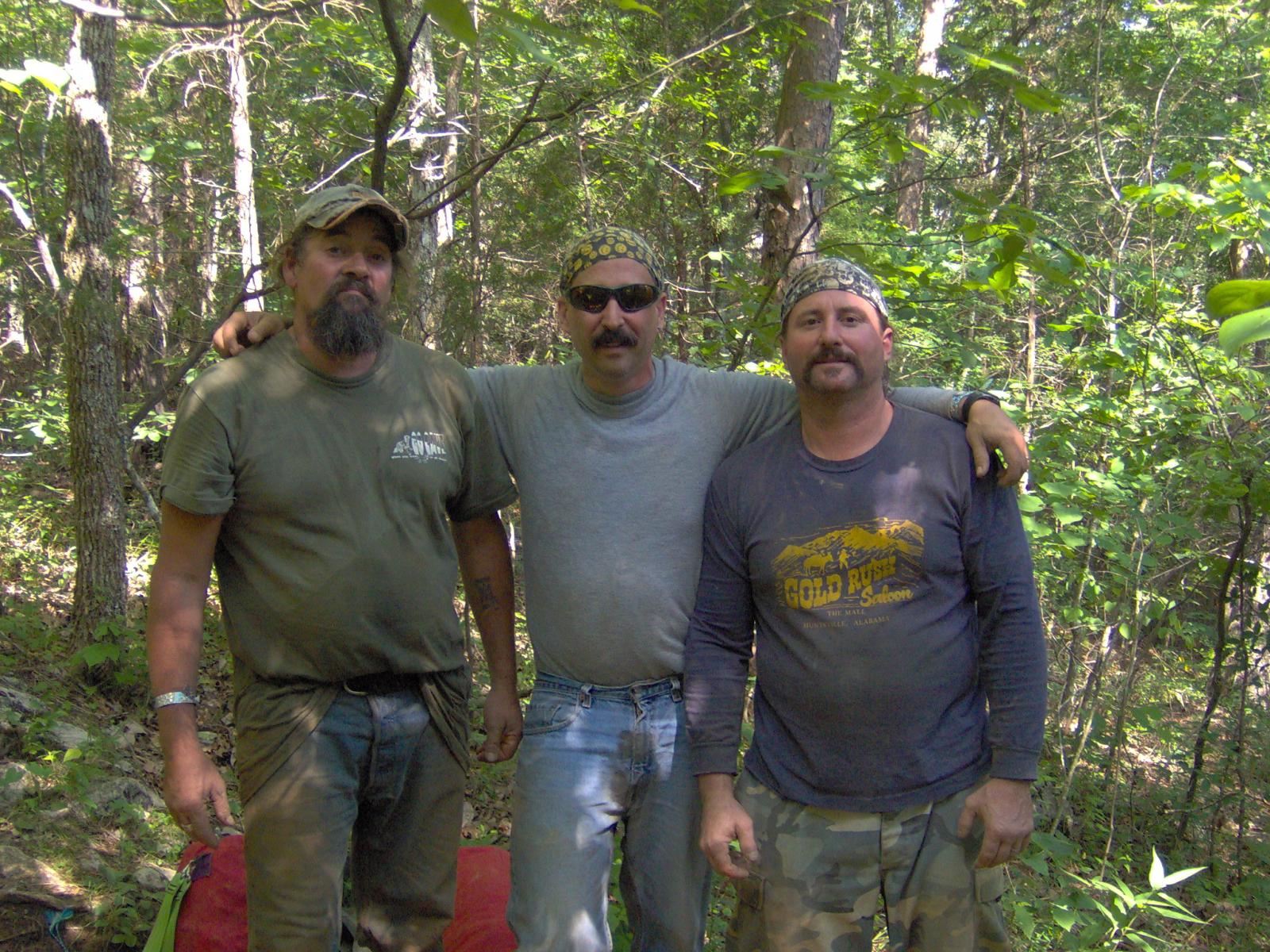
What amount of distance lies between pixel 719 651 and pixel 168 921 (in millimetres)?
2024

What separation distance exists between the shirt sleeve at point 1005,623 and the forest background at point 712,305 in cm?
96

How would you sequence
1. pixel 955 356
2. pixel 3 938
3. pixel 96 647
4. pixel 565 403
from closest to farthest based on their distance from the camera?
1. pixel 565 403
2. pixel 3 938
3. pixel 955 356
4. pixel 96 647

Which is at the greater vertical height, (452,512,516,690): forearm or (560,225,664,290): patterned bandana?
(560,225,664,290): patterned bandana

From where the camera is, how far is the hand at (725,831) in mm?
2471

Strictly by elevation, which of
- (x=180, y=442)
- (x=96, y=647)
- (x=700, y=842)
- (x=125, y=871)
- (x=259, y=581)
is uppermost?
(x=180, y=442)

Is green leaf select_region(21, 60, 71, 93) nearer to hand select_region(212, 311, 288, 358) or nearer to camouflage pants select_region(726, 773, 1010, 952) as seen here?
hand select_region(212, 311, 288, 358)

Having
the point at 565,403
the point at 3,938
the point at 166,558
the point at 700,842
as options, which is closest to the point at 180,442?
the point at 166,558

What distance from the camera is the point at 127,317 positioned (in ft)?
31.5

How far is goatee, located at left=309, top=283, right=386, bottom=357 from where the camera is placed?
2.49 m

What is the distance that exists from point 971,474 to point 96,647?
5.44 m

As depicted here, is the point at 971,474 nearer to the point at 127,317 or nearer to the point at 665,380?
the point at 665,380

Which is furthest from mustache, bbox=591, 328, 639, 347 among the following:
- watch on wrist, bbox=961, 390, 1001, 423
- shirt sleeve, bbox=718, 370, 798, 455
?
watch on wrist, bbox=961, 390, 1001, 423

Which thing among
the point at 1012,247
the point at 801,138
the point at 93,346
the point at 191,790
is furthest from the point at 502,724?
the point at 93,346

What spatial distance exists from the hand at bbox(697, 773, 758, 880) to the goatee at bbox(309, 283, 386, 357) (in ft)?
5.00
